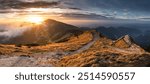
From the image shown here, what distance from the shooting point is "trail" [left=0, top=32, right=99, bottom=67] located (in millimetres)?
13547

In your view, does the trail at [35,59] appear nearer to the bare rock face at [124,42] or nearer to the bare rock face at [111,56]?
the bare rock face at [111,56]

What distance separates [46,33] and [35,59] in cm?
66

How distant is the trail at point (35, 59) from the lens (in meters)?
A: 13.5

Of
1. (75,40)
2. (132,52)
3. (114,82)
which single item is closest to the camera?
(114,82)

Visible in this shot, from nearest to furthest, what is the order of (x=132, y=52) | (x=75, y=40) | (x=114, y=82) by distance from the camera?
(x=114, y=82) < (x=132, y=52) < (x=75, y=40)

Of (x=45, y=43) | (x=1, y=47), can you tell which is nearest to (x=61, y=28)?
(x=45, y=43)

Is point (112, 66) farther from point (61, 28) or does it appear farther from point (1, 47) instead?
point (1, 47)

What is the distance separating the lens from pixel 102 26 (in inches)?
559

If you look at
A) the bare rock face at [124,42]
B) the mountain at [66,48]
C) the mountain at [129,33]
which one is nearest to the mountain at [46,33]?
the mountain at [66,48]

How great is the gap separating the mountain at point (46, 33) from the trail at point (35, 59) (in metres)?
0.35

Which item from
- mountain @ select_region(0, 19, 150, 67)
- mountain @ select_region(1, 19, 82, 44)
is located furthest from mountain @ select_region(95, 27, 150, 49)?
mountain @ select_region(1, 19, 82, 44)

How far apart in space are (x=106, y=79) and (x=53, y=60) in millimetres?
1480

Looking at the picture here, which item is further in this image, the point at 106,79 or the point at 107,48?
the point at 107,48

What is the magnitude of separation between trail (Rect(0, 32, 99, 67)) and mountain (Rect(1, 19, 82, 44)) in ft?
1.16
